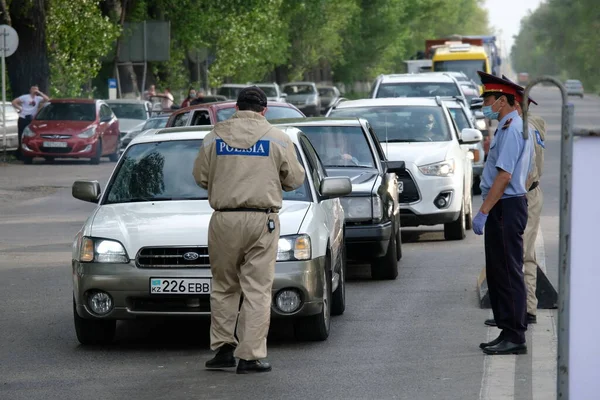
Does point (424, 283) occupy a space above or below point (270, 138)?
below

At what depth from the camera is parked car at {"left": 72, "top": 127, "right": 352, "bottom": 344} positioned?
8742 mm

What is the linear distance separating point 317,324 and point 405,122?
314 inches

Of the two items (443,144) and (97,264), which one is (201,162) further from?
(443,144)

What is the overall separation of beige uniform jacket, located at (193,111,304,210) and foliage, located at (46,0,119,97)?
3048 cm

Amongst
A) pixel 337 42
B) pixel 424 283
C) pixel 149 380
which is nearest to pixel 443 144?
pixel 424 283

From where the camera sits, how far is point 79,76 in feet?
133

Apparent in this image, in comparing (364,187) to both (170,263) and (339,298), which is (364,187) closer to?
(339,298)

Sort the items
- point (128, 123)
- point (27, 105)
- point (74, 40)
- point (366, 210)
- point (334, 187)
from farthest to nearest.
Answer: point (74, 40)
point (128, 123)
point (27, 105)
point (366, 210)
point (334, 187)

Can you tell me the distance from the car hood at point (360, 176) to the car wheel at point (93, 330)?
380 centimetres

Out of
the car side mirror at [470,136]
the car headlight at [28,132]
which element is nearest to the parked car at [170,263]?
the car side mirror at [470,136]

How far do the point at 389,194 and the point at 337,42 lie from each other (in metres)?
57.8

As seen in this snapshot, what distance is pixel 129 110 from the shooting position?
37.7 m

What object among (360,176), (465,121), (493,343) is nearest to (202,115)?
(360,176)

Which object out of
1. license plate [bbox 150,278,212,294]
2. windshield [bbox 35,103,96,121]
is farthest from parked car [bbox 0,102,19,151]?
license plate [bbox 150,278,212,294]
